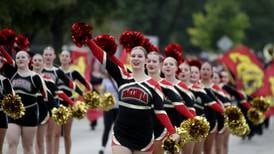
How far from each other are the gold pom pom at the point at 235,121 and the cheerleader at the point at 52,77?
117 inches

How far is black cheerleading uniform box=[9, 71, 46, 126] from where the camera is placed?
43.0 feet

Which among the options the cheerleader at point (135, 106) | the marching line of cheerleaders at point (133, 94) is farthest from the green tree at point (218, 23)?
the cheerleader at point (135, 106)

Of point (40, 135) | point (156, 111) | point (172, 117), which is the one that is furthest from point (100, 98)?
point (156, 111)

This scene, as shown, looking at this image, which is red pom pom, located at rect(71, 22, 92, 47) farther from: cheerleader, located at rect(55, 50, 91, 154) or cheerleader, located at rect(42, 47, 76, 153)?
cheerleader, located at rect(55, 50, 91, 154)

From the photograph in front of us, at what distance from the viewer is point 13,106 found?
12.3 meters

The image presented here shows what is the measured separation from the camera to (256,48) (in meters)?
86.4

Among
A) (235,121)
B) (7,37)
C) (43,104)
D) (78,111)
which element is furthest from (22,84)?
(235,121)

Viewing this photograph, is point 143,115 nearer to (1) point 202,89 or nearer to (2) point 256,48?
(1) point 202,89

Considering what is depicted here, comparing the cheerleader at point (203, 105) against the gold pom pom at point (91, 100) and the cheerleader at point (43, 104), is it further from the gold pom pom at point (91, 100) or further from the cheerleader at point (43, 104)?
the cheerleader at point (43, 104)

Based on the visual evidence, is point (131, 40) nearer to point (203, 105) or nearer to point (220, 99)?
point (203, 105)

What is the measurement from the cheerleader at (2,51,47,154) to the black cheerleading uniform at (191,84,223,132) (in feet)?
8.43

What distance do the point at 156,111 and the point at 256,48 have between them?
76.5m

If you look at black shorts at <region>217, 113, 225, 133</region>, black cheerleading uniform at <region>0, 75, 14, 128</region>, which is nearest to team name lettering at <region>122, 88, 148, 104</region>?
black cheerleading uniform at <region>0, 75, 14, 128</region>

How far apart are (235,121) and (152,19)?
57.6 metres
